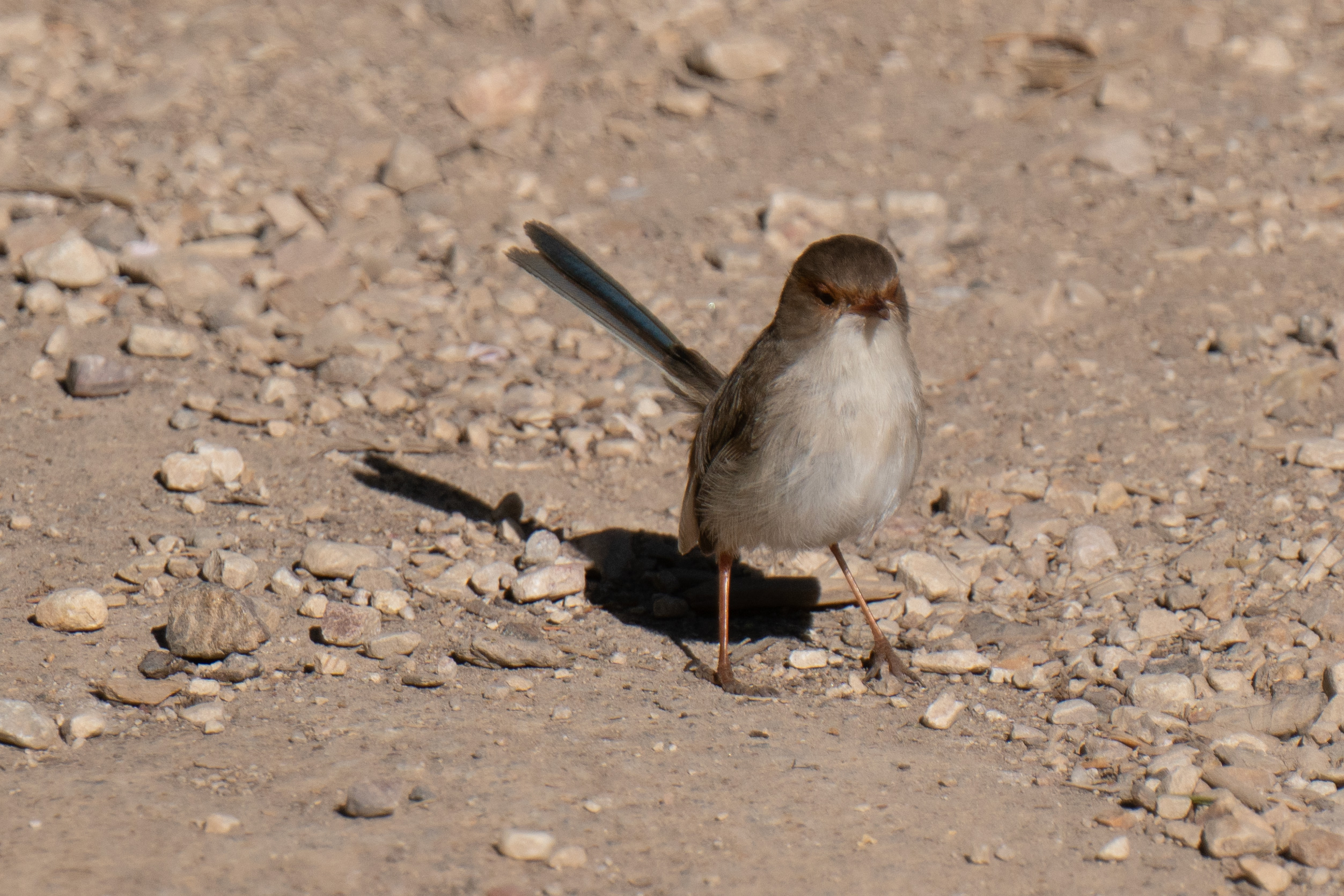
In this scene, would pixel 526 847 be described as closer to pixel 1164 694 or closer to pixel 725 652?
pixel 725 652

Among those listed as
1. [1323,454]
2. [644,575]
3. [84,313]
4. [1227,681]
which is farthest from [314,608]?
[1323,454]

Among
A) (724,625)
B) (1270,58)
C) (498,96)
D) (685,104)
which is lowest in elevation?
(724,625)

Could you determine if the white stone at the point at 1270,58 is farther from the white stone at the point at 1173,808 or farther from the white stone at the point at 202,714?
the white stone at the point at 202,714

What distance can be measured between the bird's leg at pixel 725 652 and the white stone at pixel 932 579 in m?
0.79

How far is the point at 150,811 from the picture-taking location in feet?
13.2

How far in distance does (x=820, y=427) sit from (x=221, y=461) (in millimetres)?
2701

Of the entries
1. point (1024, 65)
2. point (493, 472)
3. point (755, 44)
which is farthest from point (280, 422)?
point (1024, 65)

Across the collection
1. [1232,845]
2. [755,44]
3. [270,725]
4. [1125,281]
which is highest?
[755,44]

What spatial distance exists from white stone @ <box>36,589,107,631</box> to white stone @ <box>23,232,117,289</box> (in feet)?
9.07

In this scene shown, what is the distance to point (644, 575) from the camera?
6.20 metres

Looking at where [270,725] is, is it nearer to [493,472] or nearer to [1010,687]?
[493,472]

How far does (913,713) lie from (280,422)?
10.8 ft

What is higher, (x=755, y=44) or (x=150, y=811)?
(x=755, y=44)

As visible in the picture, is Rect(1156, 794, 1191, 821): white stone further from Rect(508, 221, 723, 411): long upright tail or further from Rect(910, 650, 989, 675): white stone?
Rect(508, 221, 723, 411): long upright tail
